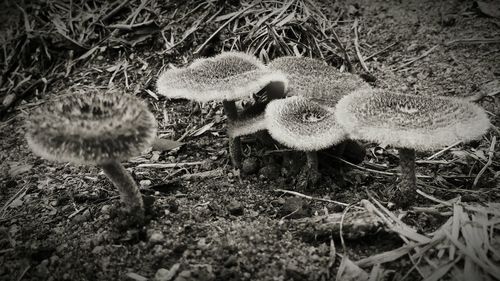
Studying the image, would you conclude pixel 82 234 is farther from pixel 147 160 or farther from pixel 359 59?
pixel 359 59

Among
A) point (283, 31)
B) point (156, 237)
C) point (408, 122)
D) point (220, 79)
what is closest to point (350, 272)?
point (408, 122)

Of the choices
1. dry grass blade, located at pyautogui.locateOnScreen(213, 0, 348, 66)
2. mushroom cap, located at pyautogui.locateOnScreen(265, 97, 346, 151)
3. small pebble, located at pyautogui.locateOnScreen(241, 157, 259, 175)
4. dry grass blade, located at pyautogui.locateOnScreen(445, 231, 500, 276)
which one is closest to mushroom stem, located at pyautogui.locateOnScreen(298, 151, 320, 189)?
mushroom cap, located at pyautogui.locateOnScreen(265, 97, 346, 151)

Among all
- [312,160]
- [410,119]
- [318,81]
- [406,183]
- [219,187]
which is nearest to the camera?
[410,119]

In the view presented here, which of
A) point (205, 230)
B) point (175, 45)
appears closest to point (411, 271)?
point (205, 230)

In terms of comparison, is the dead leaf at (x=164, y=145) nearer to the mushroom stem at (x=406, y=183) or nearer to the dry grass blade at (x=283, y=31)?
the dry grass blade at (x=283, y=31)

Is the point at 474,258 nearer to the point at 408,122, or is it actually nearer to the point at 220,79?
the point at 408,122

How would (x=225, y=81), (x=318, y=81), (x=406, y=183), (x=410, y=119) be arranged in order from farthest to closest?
(x=318, y=81), (x=225, y=81), (x=406, y=183), (x=410, y=119)
